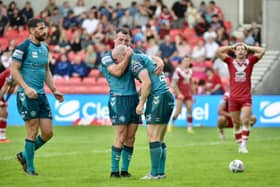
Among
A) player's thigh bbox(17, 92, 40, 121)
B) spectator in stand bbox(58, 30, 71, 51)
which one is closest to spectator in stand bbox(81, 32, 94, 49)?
spectator in stand bbox(58, 30, 71, 51)

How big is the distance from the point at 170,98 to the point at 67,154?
16.7ft

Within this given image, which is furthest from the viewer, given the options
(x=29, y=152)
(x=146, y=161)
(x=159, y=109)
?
(x=146, y=161)

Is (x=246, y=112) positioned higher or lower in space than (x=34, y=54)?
lower

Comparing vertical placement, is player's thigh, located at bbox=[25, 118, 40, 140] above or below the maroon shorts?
above

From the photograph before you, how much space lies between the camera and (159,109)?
13.8 m

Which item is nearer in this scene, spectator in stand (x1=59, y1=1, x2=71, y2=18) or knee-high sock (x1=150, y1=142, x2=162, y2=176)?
knee-high sock (x1=150, y1=142, x2=162, y2=176)

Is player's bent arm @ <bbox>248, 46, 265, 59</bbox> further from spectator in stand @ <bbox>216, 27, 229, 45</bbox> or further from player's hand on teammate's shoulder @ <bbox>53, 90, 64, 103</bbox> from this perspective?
spectator in stand @ <bbox>216, 27, 229, 45</bbox>

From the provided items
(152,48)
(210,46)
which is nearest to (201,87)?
(210,46)

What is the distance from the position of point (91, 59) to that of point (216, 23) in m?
4.95

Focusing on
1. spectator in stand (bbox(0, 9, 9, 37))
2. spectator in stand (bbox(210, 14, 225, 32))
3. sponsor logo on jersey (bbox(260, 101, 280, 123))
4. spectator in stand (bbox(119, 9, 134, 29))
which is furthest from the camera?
spectator in stand (bbox(0, 9, 9, 37))

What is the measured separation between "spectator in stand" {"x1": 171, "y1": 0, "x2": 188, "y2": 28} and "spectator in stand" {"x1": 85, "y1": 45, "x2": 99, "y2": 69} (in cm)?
381

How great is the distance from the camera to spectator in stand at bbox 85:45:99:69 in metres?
33.8

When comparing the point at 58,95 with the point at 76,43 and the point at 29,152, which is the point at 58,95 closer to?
the point at 29,152

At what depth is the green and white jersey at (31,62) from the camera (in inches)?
561
